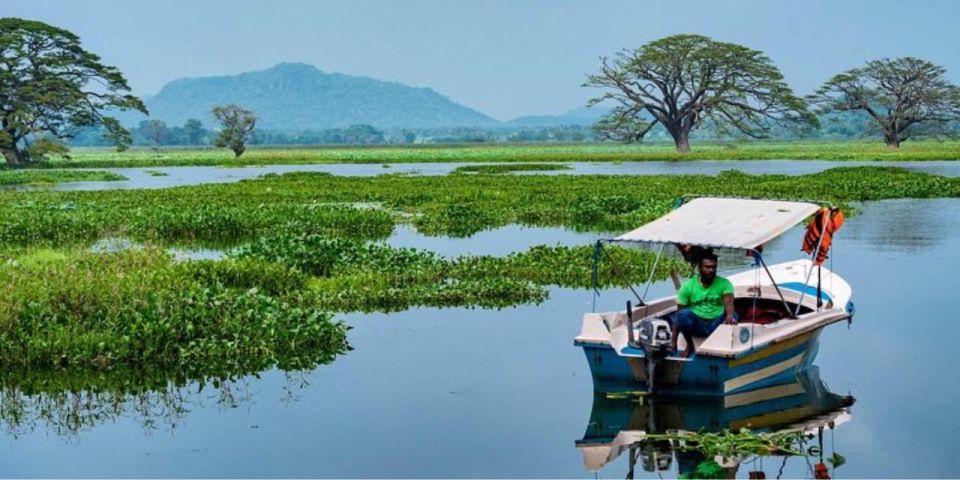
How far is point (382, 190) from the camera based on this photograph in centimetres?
4647

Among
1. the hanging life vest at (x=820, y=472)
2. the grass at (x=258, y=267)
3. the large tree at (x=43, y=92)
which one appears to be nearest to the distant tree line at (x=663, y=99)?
the large tree at (x=43, y=92)

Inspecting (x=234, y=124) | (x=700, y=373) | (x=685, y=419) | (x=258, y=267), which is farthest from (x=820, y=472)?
(x=234, y=124)

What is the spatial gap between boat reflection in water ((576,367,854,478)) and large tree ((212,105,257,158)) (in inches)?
3384

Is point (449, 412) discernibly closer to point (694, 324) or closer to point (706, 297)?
point (694, 324)

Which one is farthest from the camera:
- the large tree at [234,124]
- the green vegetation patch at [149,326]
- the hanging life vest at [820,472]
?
the large tree at [234,124]

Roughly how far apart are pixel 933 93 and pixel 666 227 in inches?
3632

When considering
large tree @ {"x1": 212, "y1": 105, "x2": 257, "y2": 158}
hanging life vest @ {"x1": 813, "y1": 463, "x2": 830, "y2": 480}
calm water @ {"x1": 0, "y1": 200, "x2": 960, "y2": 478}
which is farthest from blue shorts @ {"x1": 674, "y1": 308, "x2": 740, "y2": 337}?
large tree @ {"x1": 212, "y1": 105, "x2": 257, "y2": 158}

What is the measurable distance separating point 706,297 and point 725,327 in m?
1.11

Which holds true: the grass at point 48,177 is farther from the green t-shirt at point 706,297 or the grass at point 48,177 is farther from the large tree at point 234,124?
the green t-shirt at point 706,297

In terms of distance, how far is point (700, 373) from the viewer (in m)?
12.8

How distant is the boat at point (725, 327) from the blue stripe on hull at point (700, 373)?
1 cm

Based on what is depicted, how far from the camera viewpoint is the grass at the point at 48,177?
5978cm

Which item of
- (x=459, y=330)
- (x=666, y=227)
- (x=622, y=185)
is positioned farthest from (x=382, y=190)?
(x=666, y=227)

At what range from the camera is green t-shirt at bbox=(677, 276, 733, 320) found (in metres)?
13.7
